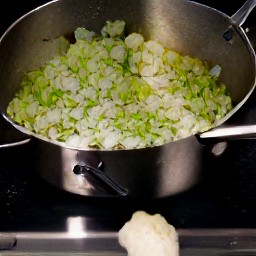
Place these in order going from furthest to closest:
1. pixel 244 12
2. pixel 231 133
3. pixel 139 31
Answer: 1. pixel 139 31
2. pixel 244 12
3. pixel 231 133

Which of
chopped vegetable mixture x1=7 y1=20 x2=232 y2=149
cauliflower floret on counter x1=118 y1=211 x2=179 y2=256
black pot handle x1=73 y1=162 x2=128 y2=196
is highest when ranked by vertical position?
chopped vegetable mixture x1=7 y1=20 x2=232 y2=149

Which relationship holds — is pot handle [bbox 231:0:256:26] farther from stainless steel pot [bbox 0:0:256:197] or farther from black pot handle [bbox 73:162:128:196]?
black pot handle [bbox 73:162:128:196]

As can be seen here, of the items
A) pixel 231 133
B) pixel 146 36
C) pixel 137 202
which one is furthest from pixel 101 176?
pixel 146 36

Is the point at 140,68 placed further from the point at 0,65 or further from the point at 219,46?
the point at 0,65

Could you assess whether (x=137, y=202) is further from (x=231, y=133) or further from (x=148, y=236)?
(x=231, y=133)

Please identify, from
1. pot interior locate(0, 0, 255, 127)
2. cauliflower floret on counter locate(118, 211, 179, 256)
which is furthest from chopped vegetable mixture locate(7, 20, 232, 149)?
cauliflower floret on counter locate(118, 211, 179, 256)

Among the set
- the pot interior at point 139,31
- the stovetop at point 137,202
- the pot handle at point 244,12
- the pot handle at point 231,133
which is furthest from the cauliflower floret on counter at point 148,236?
the pot handle at point 244,12
